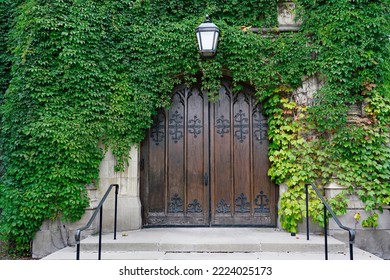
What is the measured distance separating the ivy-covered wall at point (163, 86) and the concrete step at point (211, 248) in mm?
733

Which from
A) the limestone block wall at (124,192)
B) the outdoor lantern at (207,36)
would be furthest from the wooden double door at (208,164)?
the outdoor lantern at (207,36)

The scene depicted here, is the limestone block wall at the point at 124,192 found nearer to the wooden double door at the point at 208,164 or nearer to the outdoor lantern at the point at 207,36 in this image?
the wooden double door at the point at 208,164

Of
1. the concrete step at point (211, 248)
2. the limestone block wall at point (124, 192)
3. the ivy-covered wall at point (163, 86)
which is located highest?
the ivy-covered wall at point (163, 86)

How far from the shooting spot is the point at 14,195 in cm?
530

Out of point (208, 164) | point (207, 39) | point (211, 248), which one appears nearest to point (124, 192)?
point (208, 164)

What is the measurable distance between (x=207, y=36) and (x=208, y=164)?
7.45 ft

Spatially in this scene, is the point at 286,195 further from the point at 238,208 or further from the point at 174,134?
the point at 174,134

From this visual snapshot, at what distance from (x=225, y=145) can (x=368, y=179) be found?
245 cm

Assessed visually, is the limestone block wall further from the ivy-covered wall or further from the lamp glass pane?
the lamp glass pane

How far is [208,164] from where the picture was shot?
6188 millimetres

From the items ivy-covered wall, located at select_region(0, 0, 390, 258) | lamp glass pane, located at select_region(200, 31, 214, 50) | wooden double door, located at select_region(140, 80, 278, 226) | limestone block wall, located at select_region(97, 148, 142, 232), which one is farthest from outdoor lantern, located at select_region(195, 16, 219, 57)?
limestone block wall, located at select_region(97, 148, 142, 232)

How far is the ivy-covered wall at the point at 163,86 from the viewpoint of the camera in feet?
17.7

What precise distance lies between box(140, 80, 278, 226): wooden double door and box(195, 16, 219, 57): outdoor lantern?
37.7 inches
